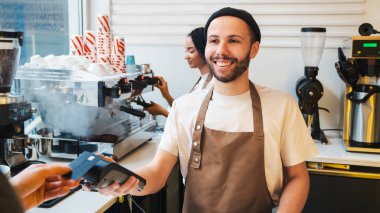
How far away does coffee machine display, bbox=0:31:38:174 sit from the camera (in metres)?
1.79

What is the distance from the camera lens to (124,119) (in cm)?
258

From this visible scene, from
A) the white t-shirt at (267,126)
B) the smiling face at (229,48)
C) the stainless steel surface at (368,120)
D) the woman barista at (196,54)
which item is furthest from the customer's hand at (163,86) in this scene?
the stainless steel surface at (368,120)

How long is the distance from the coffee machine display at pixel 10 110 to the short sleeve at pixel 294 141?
3.81ft

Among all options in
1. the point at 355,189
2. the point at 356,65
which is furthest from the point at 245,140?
the point at 356,65

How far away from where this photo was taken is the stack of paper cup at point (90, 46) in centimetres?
269

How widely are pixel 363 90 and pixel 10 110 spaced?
2.01 m

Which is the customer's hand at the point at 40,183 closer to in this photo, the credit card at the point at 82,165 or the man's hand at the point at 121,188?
the credit card at the point at 82,165

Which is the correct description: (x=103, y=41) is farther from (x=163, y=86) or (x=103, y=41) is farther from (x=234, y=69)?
(x=234, y=69)

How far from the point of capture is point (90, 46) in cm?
271

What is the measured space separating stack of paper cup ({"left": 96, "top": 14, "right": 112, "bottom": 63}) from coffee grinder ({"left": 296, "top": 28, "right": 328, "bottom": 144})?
127cm

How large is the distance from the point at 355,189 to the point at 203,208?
1.12 metres

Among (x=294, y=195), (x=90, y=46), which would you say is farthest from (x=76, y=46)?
(x=294, y=195)

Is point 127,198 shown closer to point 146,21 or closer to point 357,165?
point 357,165

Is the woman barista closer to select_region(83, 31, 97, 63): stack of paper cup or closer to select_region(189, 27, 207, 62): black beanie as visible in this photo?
select_region(189, 27, 207, 62): black beanie
